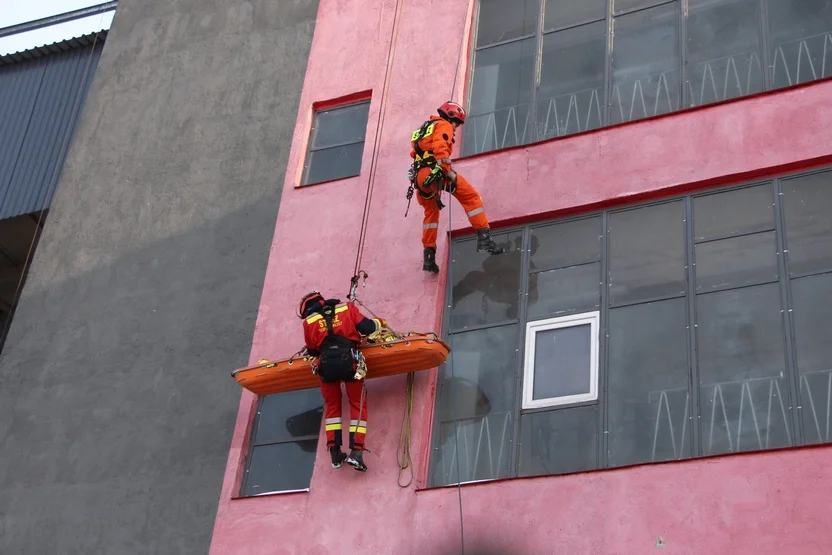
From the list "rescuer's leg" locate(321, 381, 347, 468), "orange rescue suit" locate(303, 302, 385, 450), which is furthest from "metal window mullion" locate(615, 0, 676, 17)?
"rescuer's leg" locate(321, 381, 347, 468)

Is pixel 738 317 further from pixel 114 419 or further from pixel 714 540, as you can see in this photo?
pixel 114 419

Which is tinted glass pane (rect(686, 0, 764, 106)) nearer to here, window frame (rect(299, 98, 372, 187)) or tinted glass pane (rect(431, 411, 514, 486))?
window frame (rect(299, 98, 372, 187))

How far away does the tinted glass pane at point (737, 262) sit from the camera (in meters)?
11.3

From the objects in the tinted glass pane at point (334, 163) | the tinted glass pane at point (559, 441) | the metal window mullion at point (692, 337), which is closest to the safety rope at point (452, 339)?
the tinted glass pane at point (559, 441)

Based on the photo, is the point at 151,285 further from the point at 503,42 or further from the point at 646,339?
the point at 646,339

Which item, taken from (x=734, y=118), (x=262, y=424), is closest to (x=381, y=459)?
(x=262, y=424)

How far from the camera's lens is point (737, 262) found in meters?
11.5

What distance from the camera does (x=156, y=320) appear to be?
1417 cm

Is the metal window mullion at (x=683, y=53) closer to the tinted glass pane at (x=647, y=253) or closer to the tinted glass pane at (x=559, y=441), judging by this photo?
the tinted glass pane at (x=647, y=253)

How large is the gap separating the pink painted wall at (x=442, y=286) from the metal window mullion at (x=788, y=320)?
1.31 feet

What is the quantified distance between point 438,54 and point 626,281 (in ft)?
13.7

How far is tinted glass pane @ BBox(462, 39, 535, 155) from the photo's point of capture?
1386cm

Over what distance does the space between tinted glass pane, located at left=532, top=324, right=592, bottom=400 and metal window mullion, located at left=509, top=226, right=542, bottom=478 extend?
0.14 m

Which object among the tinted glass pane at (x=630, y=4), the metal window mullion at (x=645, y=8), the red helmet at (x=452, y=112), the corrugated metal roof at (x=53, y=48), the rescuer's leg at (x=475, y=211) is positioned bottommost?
the rescuer's leg at (x=475, y=211)
